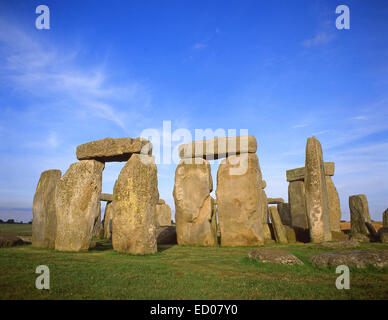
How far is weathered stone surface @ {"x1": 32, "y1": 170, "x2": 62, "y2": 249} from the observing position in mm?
8414

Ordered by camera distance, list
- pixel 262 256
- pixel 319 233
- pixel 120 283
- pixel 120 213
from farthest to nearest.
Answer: pixel 319 233 < pixel 120 213 < pixel 262 256 < pixel 120 283

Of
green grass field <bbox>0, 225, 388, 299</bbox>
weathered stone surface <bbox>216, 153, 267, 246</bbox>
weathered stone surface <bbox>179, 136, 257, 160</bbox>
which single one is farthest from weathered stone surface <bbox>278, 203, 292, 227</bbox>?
green grass field <bbox>0, 225, 388, 299</bbox>

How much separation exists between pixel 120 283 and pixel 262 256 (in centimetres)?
288

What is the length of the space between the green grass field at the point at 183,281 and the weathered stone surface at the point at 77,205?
206 centimetres

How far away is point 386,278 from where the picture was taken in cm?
422

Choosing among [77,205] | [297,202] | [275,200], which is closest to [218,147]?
[77,205]

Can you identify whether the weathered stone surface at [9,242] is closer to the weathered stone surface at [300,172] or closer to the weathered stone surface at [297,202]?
the weathered stone surface at [297,202]

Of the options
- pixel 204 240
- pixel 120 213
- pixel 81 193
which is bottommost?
pixel 204 240

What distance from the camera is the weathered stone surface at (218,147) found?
10469 millimetres

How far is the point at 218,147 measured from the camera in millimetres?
10781
